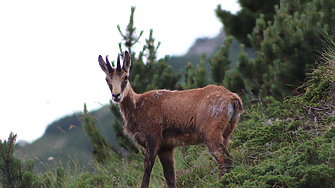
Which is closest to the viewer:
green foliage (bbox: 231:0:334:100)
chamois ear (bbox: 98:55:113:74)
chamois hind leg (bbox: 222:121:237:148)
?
chamois hind leg (bbox: 222:121:237:148)

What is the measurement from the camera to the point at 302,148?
6.27m

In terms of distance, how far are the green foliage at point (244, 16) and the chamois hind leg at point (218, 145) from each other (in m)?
11.3

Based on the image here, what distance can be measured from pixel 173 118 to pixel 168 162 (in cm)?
79

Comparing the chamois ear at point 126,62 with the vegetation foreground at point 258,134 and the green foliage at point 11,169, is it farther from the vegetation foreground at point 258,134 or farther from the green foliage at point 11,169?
Answer: the green foliage at point 11,169

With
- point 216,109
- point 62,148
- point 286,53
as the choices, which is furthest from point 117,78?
point 286,53

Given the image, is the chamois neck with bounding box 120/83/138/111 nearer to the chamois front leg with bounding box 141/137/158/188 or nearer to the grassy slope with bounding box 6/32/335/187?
the chamois front leg with bounding box 141/137/158/188

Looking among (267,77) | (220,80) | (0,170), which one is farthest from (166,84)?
(0,170)

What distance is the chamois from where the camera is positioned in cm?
685

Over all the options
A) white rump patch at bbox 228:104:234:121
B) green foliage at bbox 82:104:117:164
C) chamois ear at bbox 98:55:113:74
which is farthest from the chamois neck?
green foliage at bbox 82:104:117:164

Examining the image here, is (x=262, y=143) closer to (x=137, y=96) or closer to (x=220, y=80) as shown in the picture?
(x=137, y=96)

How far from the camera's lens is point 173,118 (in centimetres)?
738

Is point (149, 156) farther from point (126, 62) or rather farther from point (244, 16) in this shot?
point (244, 16)

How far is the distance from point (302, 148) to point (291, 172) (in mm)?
575

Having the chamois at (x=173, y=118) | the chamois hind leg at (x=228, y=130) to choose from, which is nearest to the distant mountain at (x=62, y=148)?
the chamois at (x=173, y=118)
